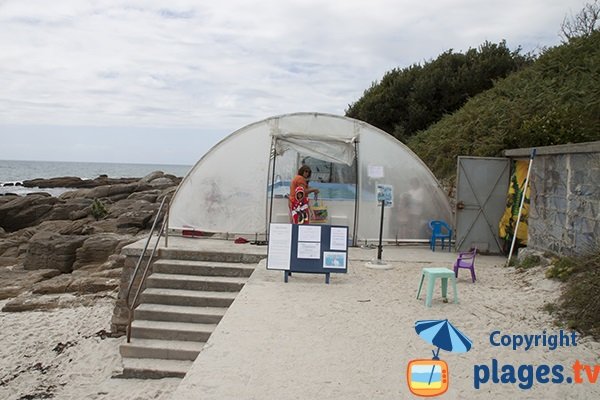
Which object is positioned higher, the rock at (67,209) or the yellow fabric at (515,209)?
the yellow fabric at (515,209)

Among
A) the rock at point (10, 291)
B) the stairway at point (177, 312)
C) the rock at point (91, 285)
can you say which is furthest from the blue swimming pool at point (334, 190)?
the rock at point (10, 291)

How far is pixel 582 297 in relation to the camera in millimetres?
6168

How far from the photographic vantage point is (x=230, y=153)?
1115 centimetres

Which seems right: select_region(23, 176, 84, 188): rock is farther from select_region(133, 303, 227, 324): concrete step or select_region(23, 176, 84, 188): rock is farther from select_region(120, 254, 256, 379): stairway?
select_region(133, 303, 227, 324): concrete step

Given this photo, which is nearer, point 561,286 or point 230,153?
point 561,286

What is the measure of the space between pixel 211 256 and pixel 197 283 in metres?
0.81

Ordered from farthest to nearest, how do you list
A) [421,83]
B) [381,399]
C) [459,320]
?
[421,83]
[459,320]
[381,399]

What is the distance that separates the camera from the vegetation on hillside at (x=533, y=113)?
11172mm

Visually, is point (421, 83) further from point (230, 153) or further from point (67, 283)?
point (67, 283)

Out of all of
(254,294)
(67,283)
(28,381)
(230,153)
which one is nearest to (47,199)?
(67,283)

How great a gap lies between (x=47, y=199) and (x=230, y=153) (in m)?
16.9

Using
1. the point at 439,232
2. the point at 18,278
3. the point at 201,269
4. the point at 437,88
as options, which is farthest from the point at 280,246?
the point at 437,88

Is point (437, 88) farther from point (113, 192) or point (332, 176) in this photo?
point (113, 192)

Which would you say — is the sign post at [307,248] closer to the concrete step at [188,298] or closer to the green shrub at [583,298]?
the concrete step at [188,298]
